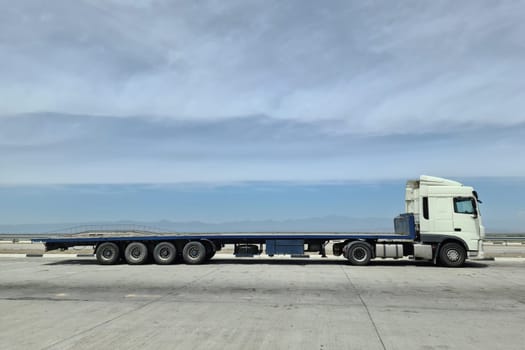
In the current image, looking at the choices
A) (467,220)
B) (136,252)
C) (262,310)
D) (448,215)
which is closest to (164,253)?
(136,252)

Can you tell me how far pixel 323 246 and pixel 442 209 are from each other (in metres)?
5.10

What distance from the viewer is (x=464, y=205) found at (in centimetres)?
1678

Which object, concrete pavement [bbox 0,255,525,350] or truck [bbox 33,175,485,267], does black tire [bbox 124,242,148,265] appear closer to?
truck [bbox 33,175,485,267]

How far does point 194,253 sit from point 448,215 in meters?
10.7

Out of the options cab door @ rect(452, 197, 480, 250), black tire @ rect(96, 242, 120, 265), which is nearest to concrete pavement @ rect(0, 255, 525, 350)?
cab door @ rect(452, 197, 480, 250)

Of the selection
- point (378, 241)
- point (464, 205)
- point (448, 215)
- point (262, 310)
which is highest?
point (464, 205)

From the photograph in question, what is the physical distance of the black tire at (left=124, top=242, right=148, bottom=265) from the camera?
18.2 m

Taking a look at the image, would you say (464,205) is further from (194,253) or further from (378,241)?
(194,253)

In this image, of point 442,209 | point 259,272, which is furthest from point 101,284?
point 442,209

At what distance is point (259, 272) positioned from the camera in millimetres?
14984

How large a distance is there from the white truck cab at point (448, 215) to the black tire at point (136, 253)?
1174 centimetres

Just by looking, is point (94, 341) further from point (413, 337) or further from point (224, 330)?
point (413, 337)

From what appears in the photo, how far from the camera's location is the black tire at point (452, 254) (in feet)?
54.6

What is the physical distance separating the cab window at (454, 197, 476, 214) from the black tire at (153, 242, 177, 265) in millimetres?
11952
